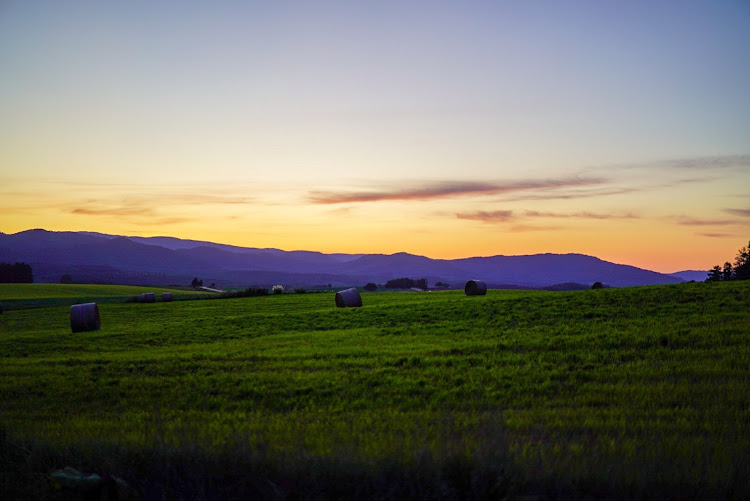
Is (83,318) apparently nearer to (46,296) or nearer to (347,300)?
(347,300)

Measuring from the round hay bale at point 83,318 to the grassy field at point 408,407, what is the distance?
3502 millimetres

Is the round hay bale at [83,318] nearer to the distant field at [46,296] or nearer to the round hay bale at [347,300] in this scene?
the round hay bale at [347,300]

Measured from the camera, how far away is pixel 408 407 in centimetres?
1175

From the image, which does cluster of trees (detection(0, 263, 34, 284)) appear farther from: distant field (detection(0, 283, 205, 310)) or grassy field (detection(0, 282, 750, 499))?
grassy field (detection(0, 282, 750, 499))

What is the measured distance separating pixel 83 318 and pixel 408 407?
26626 mm

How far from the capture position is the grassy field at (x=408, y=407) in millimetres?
6254

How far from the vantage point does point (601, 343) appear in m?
18.8

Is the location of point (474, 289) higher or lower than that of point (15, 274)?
lower

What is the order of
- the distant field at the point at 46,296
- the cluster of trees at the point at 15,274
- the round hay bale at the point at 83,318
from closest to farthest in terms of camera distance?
the round hay bale at the point at 83,318
the distant field at the point at 46,296
the cluster of trees at the point at 15,274

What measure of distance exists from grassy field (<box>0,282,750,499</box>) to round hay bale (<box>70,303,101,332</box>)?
11.5 ft

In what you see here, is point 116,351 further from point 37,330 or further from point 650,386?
point 650,386

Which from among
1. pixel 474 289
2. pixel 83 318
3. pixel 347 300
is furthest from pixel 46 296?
pixel 474 289

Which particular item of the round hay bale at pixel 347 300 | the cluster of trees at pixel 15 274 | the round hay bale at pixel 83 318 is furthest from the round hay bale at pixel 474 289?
the cluster of trees at pixel 15 274

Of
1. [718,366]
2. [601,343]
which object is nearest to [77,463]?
[718,366]
